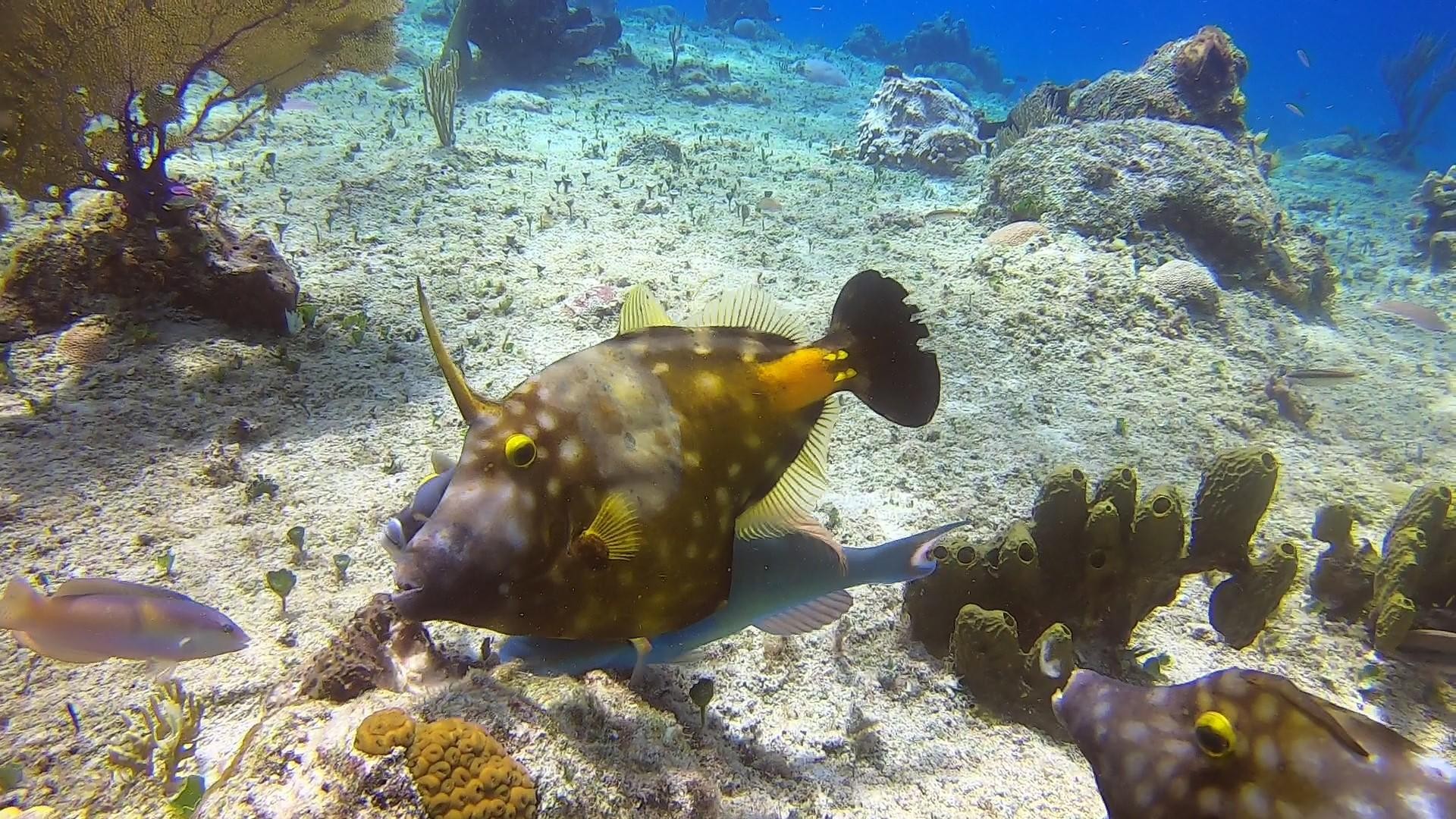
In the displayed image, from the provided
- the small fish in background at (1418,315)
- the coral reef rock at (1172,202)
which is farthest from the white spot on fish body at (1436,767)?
the small fish in background at (1418,315)

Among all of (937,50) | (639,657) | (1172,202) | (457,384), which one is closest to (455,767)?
(639,657)

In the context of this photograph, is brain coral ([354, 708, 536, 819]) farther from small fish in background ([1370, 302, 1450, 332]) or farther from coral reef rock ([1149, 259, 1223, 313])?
small fish in background ([1370, 302, 1450, 332])

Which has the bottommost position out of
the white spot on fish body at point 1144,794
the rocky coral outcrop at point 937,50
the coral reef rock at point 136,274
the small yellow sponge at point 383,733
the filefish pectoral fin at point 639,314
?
the white spot on fish body at point 1144,794

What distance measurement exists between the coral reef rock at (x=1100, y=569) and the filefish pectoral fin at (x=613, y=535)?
76.6 inches

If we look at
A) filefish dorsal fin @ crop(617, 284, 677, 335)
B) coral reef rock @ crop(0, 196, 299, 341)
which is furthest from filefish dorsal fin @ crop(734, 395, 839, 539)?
coral reef rock @ crop(0, 196, 299, 341)

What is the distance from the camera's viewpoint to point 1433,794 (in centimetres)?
154

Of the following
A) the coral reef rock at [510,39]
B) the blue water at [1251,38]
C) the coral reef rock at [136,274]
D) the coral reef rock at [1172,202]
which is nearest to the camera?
the coral reef rock at [136,274]

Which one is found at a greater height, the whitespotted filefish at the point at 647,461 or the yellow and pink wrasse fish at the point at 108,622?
the whitespotted filefish at the point at 647,461

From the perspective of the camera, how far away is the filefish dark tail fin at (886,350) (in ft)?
6.67

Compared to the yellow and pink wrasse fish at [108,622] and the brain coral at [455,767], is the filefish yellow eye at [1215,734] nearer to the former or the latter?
the brain coral at [455,767]

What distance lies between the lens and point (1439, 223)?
11000 millimetres

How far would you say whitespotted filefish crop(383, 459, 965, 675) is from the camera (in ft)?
7.54

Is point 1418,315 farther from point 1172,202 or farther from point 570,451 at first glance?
point 570,451

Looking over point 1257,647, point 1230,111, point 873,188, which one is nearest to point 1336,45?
point 1230,111
